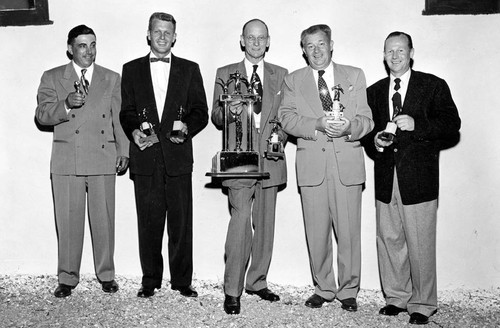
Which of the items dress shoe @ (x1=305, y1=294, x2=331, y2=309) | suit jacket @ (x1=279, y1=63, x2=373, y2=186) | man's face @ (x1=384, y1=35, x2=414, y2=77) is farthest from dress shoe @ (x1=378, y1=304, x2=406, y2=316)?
man's face @ (x1=384, y1=35, x2=414, y2=77)

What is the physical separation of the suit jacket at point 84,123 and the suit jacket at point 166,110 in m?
0.21

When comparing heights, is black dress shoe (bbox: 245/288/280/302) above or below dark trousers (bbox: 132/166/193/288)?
below

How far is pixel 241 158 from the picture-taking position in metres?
4.67

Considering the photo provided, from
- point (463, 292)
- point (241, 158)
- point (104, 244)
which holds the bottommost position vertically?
point (463, 292)

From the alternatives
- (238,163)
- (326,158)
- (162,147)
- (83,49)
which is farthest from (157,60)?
(326,158)

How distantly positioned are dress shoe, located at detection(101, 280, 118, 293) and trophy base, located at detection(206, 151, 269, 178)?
1.53m

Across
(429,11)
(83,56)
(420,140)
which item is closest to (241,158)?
(420,140)

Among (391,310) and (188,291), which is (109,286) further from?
(391,310)

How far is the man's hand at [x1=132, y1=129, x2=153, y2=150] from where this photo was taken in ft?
16.6

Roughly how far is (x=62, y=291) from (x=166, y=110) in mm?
1749

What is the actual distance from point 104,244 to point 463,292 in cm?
313

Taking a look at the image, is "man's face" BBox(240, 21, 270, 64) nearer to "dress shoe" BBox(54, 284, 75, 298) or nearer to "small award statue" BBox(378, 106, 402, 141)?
"small award statue" BBox(378, 106, 402, 141)

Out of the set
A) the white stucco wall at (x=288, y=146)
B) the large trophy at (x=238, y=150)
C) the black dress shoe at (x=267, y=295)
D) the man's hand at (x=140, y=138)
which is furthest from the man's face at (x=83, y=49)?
the black dress shoe at (x=267, y=295)

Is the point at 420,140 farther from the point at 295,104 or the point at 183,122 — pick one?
the point at 183,122
